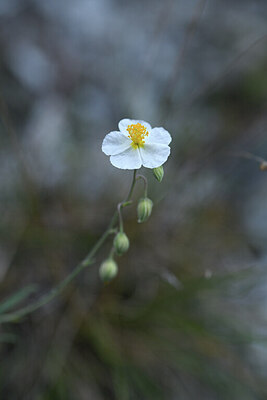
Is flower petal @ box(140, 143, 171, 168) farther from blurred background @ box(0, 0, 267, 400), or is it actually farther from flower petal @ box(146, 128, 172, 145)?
blurred background @ box(0, 0, 267, 400)

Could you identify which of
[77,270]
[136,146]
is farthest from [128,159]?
[77,270]

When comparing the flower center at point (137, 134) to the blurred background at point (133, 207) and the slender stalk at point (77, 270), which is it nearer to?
the slender stalk at point (77, 270)

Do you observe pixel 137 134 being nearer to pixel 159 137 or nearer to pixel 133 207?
pixel 159 137

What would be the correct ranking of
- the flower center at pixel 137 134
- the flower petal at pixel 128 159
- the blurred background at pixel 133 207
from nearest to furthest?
1. the flower petal at pixel 128 159
2. the flower center at pixel 137 134
3. the blurred background at pixel 133 207

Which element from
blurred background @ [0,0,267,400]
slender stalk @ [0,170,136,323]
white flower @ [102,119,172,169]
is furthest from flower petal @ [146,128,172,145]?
blurred background @ [0,0,267,400]

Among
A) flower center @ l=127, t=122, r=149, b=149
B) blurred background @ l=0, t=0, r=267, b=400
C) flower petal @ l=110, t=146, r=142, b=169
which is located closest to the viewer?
flower petal @ l=110, t=146, r=142, b=169

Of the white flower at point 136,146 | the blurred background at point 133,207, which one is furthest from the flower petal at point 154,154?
the blurred background at point 133,207

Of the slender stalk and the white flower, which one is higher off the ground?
the white flower
